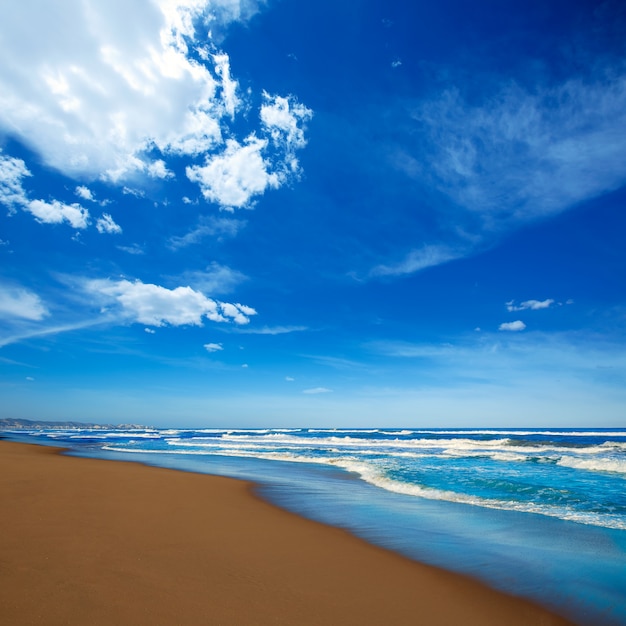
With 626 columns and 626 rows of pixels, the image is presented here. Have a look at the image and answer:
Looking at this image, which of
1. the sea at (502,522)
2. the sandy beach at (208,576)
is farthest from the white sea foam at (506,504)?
the sandy beach at (208,576)

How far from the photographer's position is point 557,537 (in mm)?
7270

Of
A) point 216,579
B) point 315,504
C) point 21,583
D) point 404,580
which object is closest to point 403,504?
point 315,504

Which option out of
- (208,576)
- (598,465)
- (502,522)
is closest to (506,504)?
(502,522)

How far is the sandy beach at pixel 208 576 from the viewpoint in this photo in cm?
381

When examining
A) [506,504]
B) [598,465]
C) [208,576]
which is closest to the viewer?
[208,576]

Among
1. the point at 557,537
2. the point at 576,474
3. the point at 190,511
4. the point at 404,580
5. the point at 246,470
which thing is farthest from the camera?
the point at 246,470

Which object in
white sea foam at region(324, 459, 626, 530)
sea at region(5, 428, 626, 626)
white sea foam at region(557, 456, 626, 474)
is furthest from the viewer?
white sea foam at region(557, 456, 626, 474)

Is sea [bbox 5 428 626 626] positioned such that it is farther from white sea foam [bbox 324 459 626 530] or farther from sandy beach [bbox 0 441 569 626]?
sandy beach [bbox 0 441 569 626]

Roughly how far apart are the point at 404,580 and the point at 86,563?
13.3 ft

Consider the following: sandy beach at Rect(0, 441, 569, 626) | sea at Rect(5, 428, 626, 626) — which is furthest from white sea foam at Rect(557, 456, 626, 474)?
sandy beach at Rect(0, 441, 569, 626)

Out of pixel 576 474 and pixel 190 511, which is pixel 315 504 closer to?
pixel 190 511

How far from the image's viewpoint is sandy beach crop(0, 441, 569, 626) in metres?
3.81

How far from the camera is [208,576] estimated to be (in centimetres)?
476

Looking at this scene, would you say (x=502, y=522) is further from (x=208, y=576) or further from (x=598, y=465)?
(x=598, y=465)
